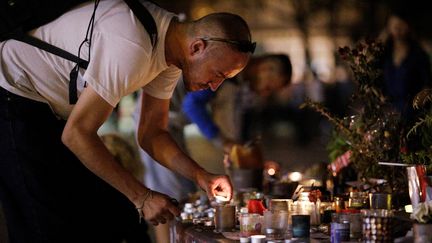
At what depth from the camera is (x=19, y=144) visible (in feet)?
15.4

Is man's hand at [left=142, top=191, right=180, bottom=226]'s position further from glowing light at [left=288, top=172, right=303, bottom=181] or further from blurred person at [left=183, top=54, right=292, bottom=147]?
blurred person at [left=183, top=54, right=292, bottom=147]

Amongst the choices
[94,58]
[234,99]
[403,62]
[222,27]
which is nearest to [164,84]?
[222,27]

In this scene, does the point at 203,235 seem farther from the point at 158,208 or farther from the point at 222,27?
the point at 222,27

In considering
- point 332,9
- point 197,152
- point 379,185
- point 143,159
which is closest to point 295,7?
point 332,9

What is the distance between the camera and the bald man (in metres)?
4.39

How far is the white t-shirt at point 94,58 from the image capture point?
14.3ft

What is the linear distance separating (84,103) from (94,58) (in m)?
0.19

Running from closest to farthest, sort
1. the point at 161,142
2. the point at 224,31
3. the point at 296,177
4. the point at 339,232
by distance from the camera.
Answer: the point at 339,232 < the point at 224,31 < the point at 161,142 < the point at 296,177

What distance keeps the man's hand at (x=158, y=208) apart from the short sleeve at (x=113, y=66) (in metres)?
0.49

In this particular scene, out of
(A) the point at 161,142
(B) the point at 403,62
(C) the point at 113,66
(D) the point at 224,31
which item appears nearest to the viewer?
(C) the point at 113,66

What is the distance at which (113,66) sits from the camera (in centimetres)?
432

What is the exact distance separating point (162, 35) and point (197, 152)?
9354mm

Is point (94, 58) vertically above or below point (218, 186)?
above

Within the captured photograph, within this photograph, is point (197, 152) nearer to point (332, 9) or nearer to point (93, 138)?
point (93, 138)
